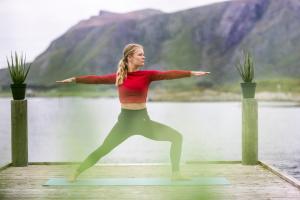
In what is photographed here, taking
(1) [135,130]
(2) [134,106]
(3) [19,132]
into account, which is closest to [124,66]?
(2) [134,106]

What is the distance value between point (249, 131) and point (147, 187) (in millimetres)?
2154

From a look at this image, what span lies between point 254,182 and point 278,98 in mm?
156554

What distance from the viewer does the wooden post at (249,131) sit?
259 inches

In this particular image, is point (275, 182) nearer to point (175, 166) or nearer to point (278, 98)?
point (175, 166)

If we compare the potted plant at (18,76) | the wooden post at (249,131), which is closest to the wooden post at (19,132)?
the potted plant at (18,76)

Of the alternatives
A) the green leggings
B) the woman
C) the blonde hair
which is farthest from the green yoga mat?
the blonde hair

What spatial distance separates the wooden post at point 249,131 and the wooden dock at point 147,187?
0.40 ft

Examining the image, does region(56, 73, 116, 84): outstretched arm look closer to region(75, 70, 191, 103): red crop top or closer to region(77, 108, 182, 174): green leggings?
region(75, 70, 191, 103): red crop top

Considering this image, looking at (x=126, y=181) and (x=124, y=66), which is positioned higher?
(x=124, y=66)

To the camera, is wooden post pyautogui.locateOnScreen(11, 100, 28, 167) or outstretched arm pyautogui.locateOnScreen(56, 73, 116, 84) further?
wooden post pyautogui.locateOnScreen(11, 100, 28, 167)

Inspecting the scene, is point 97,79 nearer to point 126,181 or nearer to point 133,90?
point 133,90

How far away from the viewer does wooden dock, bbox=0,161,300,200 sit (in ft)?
14.8

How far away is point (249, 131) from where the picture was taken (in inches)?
262

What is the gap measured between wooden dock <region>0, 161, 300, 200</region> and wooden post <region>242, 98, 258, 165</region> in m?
0.12
